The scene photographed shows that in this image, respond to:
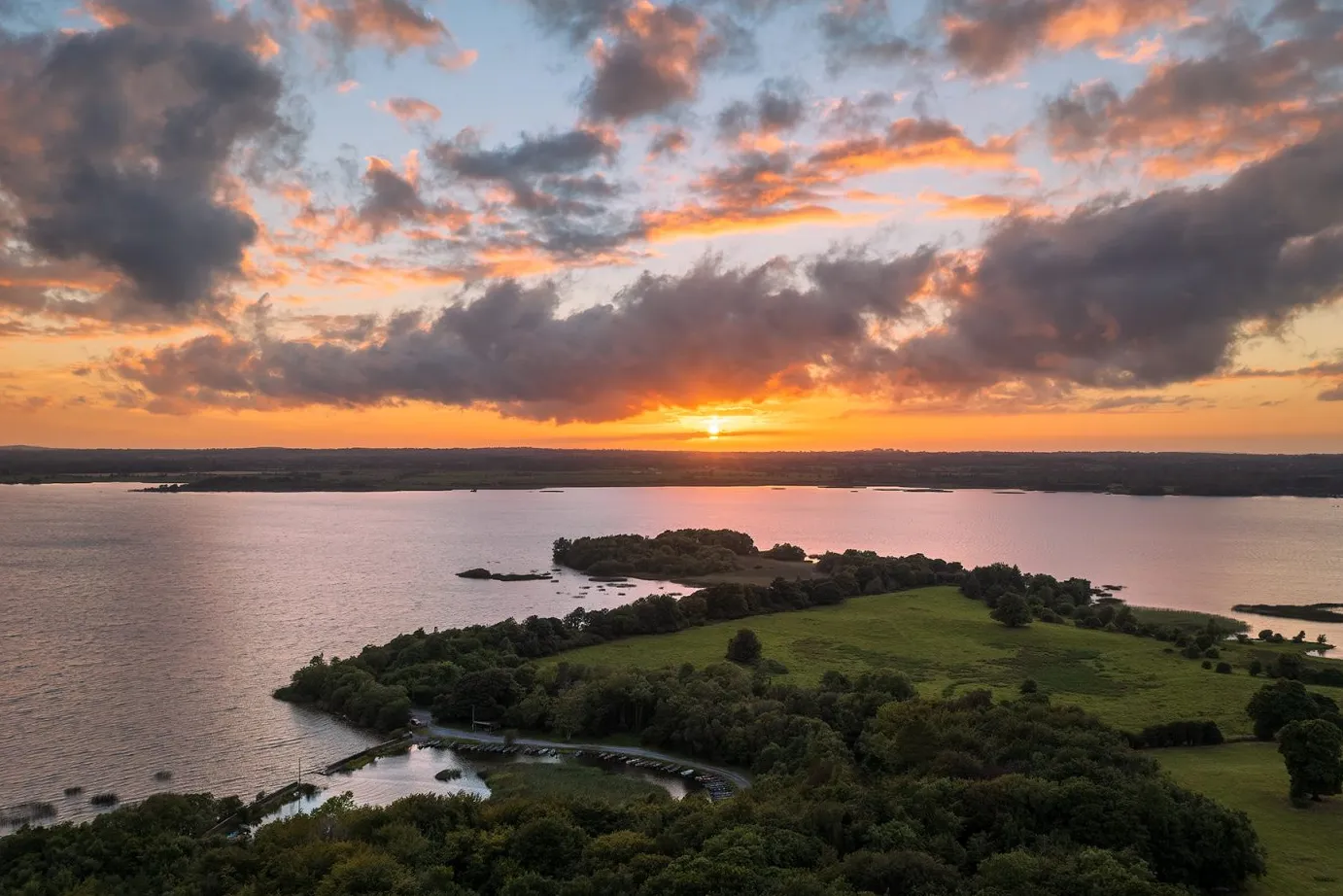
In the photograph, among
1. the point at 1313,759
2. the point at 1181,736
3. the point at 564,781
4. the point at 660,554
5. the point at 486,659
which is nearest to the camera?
the point at 1313,759

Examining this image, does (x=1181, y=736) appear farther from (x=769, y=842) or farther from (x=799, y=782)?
(x=769, y=842)

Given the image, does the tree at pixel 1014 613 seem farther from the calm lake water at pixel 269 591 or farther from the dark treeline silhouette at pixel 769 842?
the dark treeline silhouette at pixel 769 842

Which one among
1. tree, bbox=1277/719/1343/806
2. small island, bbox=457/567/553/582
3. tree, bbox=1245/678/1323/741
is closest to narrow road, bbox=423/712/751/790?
tree, bbox=1277/719/1343/806

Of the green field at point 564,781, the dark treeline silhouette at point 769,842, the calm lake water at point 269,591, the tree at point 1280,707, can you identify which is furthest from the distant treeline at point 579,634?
the dark treeline silhouette at point 769,842

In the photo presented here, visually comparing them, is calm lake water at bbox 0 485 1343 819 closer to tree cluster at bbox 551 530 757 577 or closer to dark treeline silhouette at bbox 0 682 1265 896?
tree cluster at bbox 551 530 757 577

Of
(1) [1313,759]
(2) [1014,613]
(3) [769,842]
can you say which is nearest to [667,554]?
(2) [1014,613]

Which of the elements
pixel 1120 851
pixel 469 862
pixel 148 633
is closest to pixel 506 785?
pixel 469 862
